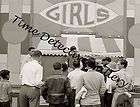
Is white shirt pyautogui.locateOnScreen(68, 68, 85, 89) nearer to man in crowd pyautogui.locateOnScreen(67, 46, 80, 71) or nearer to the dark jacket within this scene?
the dark jacket

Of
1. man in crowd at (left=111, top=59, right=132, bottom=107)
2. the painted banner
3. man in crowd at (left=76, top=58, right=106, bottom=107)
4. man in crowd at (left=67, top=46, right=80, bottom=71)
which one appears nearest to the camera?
man in crowd at (left=76, top=58, right=106, bottom=107)

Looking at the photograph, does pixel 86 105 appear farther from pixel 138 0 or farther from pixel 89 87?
pixel 138 0

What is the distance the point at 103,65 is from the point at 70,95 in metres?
1.28

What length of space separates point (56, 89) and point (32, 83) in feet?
1.39

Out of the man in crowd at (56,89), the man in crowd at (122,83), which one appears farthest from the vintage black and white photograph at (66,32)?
the man in crowd at (56,89)

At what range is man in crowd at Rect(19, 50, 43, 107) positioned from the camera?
5.88 m

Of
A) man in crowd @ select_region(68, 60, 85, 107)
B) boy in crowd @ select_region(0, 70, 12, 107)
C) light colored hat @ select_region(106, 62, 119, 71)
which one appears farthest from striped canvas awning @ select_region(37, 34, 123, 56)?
boy in crowd @ select_region(0, 70, 12, 107)

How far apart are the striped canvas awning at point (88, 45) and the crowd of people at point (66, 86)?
1768 millimetres

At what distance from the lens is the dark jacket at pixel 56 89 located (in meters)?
5.77

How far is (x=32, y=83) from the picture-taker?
588 centimetres

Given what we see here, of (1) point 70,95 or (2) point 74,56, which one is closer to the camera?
(1) point 70,95

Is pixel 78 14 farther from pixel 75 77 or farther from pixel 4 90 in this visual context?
pixel 4 90

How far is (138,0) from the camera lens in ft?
27.8

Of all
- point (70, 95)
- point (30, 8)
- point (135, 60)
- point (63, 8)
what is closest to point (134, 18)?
point (135, 60)
